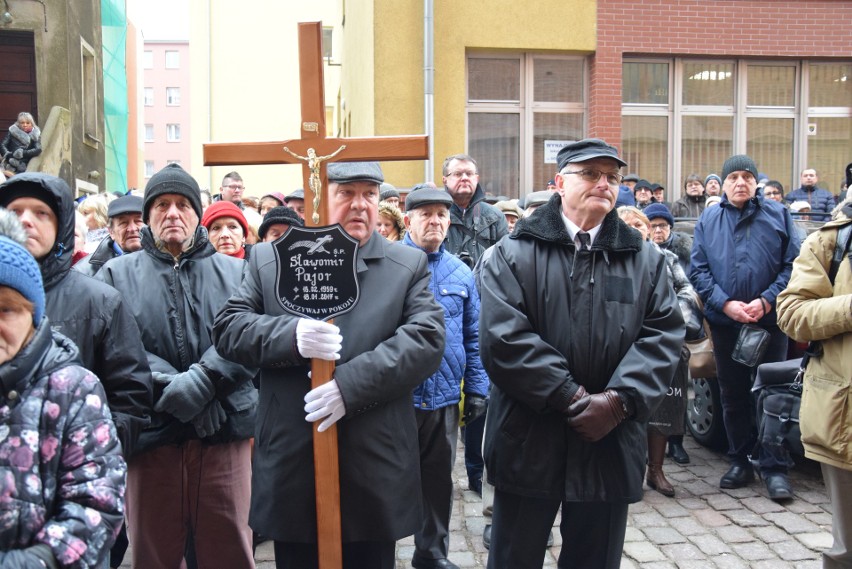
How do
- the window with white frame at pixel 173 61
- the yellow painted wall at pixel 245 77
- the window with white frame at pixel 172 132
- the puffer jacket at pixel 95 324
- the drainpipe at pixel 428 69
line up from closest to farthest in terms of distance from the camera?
1. the puffer jacket at pixel 95 324
2. the drainpipe at pixel 428 69
3. the yellow painted wall at pixel 245 77
4. the window with white frame at pixel 172 132
5. the window with white frame at pixel 173 61

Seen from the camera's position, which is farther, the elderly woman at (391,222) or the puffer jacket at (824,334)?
→ the elderly woman at (391,222)

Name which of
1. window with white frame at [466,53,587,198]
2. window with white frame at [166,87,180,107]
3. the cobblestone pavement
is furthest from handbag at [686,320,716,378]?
window with white frame at [166,87,180,107]

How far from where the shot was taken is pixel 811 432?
3619 mm

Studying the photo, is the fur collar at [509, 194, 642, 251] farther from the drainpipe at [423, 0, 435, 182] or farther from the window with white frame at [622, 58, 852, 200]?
the window with white frame at [622, 58, 852, 200]

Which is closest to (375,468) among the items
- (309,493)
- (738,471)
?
(309,493)

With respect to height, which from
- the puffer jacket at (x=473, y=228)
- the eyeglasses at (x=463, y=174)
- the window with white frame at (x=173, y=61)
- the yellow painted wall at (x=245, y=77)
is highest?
the window with white frame at (x=173, y=61)

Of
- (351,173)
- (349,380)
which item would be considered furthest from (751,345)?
(349,380)

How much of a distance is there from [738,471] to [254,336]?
4122 mm

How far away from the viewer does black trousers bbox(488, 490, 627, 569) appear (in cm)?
334

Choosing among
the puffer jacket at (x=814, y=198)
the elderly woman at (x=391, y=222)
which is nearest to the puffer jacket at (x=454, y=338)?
the elderly woman at (x=391, y=222)

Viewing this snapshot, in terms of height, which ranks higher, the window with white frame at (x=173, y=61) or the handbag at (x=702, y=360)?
the window with white frame at (x=173, y=61)

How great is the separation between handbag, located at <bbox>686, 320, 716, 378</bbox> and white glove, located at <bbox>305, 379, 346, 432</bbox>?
3.92 m

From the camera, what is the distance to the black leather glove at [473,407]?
4.48m

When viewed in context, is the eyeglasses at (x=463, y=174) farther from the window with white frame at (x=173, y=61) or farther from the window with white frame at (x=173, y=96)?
the window with white frame at (x=173, y=61)
